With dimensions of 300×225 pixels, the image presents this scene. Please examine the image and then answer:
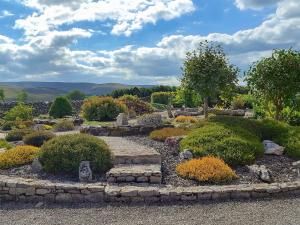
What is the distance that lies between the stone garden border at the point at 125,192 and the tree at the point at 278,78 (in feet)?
30.1

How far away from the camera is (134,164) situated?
1148cm

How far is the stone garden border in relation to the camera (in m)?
9.29

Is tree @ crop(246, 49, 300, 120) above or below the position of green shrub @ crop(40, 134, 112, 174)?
above

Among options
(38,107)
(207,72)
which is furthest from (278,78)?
(38,107)

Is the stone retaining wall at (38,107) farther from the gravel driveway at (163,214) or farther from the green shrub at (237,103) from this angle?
the gravel driveway at (163,214)

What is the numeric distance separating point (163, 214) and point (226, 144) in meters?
4.09

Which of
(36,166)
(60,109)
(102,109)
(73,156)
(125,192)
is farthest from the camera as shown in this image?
(60,109)

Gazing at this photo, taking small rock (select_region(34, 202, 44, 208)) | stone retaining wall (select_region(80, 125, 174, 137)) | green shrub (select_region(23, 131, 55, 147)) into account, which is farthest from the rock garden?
stone retaining wall (select_region(80, 125, 174, 137))

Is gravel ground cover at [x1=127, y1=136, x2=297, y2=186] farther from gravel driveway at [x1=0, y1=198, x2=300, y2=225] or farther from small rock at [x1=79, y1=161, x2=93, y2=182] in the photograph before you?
small rock at [x1=79, y1=161, x2=93, y2=182]

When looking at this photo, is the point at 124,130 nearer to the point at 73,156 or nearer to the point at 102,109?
the point at 73,156

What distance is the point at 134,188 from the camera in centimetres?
948

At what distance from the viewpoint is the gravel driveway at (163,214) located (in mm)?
8125

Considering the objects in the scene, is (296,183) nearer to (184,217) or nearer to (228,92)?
(184,217)

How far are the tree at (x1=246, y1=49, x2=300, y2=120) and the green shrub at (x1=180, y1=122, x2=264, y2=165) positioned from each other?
5690 millimetres
